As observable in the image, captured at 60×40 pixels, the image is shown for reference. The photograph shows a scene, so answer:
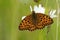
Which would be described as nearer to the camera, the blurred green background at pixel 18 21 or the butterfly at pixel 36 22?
the butterfly at pixel 36 22

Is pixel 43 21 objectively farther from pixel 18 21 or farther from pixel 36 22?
pixel 18 21

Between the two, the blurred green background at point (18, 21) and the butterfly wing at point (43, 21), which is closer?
the butterfly wing at point (43, 21)

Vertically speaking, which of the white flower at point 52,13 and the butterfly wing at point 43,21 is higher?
the white flower at point 52,13

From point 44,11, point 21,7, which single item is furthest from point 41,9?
point 21,7

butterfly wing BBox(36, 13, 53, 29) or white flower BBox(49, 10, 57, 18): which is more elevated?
white flower BBox(49, 10, 57, 18)

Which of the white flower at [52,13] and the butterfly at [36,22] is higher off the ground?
the white flower at [52,13]

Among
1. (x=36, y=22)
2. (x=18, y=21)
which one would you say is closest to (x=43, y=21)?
(x=36, y=22)
